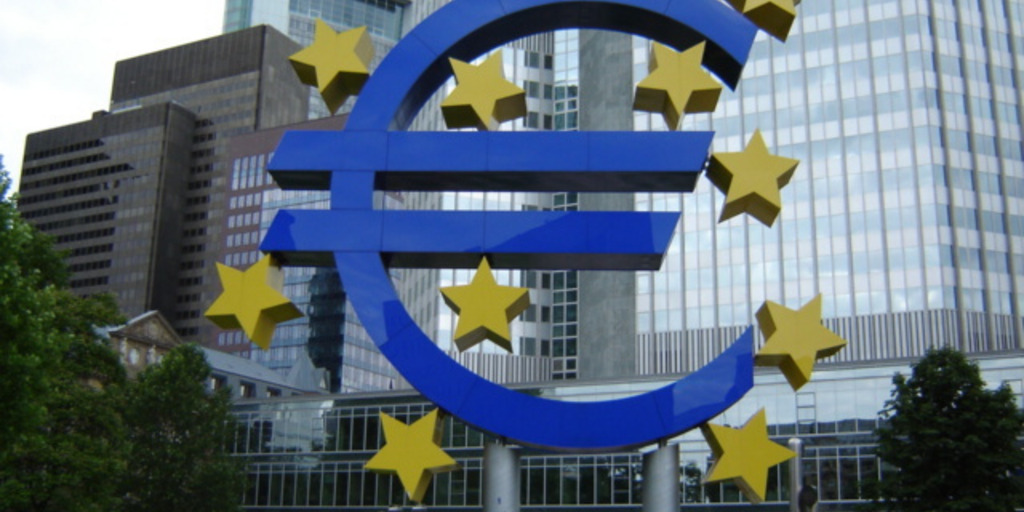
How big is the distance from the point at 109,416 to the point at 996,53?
224ft

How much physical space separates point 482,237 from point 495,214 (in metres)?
0.47

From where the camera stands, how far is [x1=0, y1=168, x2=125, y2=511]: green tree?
25.8 metres

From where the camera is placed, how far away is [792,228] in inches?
3204

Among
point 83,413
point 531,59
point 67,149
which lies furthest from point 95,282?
point 83,413

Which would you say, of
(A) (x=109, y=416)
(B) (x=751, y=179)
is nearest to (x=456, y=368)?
(B) (x=751, y=179)

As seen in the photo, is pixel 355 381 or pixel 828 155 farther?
pixel 355 381

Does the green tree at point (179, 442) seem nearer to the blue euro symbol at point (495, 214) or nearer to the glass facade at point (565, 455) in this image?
the glass facade at point (565, 455)

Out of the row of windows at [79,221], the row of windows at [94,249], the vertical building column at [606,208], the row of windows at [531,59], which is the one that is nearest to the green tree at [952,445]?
the vertical building column at [606,208]

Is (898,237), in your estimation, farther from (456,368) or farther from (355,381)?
(355,381)

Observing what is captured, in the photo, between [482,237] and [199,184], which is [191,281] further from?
[482,237]

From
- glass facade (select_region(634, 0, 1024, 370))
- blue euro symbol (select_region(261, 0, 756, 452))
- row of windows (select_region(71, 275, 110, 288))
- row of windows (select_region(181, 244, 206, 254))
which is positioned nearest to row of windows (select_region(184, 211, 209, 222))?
row of windows (select_region(181, 244, 206, 254))

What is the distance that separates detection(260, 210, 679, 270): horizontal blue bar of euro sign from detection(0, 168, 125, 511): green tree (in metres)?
7.34

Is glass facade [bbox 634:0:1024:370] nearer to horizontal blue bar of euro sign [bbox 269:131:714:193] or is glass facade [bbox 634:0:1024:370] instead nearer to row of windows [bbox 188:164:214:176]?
horizontal blue bar of euro sign [bbox 269:131:714:193]

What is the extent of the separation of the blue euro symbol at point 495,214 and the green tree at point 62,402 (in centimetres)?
801
